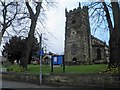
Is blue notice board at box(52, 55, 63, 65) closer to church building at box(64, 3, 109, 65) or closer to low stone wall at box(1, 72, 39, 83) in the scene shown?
low stone wall at box(1, 72, 39, 83)

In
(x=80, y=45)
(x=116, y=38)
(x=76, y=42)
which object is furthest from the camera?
(x=76, y=42)

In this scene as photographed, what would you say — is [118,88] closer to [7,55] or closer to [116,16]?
[116,16]

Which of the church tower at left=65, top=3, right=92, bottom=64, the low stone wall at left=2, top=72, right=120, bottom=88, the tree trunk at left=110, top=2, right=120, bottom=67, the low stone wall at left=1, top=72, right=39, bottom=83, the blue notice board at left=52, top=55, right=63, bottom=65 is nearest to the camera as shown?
the low stone wall at left=2, top=72, right=120, bottom=88

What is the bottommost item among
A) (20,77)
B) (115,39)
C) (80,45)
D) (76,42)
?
(20,77)

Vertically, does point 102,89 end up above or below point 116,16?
below

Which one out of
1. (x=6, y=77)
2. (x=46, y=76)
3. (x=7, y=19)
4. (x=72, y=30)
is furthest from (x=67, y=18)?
(x=46, y=76)

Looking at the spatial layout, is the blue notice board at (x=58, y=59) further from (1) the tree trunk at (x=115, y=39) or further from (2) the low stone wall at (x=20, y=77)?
(1) the tree trunk at (x=115, y=39)

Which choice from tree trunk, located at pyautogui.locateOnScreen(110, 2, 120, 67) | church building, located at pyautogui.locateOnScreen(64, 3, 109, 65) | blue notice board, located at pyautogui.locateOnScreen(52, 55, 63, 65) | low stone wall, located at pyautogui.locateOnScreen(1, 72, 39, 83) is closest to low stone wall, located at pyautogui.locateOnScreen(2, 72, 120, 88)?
low stone wall, located at pyautogui.locateOnScreen(1, 72, 39, 83)

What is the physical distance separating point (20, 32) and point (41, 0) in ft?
16.8

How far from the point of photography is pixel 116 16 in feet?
59.1

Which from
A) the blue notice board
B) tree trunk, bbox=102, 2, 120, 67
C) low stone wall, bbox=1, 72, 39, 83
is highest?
tree trunk, bbox=102, 2, 120, 67

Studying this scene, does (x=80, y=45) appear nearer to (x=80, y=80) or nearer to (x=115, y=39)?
(x=115, y=39)

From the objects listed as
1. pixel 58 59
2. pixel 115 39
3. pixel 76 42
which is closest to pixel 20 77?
pixel 58 59

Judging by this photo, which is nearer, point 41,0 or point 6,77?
point 6,77
